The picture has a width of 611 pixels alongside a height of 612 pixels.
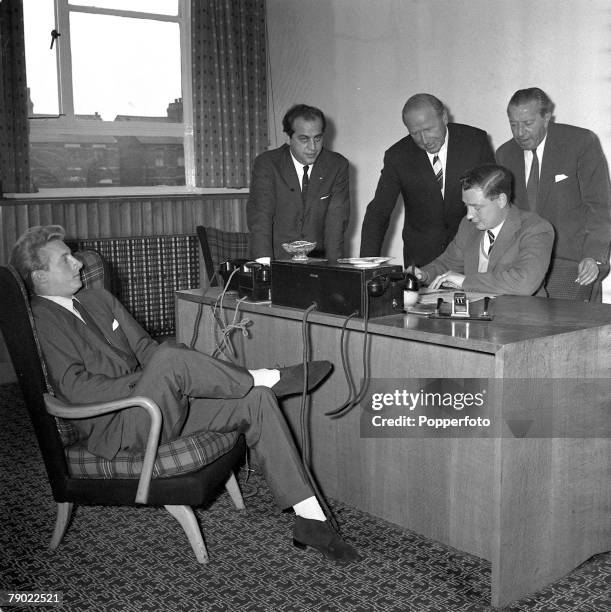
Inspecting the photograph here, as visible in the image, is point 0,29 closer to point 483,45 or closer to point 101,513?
point 483,45

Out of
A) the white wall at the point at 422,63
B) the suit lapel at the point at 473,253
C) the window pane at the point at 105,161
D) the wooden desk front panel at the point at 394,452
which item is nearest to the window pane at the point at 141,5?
the white wall at the point at 422,63

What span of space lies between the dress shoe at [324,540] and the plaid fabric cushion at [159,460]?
365 millimetres

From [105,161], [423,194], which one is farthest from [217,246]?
[105,161]

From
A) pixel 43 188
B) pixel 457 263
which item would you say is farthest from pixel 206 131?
pixel 457 263

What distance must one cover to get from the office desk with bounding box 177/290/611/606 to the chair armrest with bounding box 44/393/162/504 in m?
0.70

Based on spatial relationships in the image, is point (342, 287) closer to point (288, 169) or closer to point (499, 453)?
point (499, 453)

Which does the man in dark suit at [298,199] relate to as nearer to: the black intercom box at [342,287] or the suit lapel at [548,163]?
the suit lapel at [548,163]

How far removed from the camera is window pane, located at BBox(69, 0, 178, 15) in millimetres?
5931

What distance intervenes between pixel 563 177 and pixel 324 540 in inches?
86.8

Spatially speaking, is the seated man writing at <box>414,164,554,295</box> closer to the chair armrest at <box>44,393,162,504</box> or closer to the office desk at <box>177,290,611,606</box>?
the office desk at <box>177,290,611,606</box>

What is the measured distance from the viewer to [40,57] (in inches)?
224

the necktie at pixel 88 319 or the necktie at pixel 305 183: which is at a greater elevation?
the necktie at pixel 305 183

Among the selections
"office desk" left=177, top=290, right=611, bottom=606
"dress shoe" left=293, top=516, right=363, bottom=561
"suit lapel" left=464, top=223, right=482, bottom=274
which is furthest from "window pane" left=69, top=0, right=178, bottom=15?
"dress shoe" left=293, top=516, right=363, bottom=561

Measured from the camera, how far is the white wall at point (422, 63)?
14.6 feet
